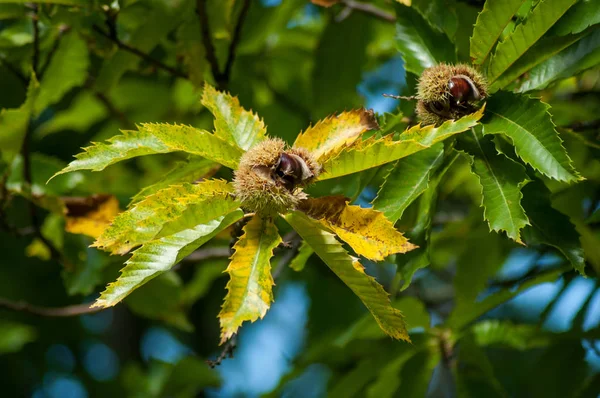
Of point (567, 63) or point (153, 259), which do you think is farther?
point (567, 63)

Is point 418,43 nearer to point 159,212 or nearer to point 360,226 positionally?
point 360,226

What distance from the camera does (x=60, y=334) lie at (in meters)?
4.19

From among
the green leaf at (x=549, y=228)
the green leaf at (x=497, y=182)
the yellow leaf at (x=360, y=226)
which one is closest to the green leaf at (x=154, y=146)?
the yellow leaf at (x=360, y=226)

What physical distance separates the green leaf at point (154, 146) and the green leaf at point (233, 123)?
0.05 m

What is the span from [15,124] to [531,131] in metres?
1.30

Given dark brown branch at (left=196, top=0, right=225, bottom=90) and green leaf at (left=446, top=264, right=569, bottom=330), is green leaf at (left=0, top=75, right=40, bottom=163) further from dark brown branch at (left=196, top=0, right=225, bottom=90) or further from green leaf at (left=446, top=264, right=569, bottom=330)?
green leaf at (left=446, top=264, right=569, bottom=330)

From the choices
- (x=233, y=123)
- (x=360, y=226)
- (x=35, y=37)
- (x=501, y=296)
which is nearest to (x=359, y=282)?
(x=360, y=226)

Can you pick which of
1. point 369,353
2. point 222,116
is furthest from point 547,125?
point 369,353

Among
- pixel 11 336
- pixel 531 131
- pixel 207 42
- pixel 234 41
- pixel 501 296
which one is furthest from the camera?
pixel 11 336

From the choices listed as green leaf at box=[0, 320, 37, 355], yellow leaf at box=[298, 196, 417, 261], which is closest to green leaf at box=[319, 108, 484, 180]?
yellow leaf at box=[298, 196, 417, 261]

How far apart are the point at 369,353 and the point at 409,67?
3.10 ft

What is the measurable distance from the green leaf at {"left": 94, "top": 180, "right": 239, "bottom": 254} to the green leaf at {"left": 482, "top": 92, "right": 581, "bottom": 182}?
0.49m

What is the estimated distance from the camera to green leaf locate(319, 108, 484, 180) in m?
1.05

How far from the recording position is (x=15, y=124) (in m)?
1.75
